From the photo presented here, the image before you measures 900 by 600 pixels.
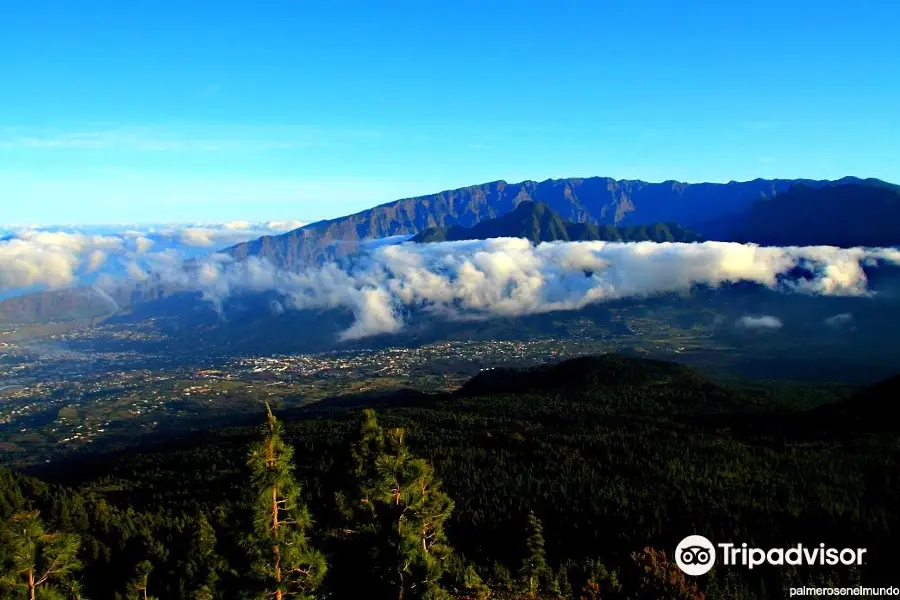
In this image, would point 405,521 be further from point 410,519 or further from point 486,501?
point 486,501

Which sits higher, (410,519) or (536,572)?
(410,519)

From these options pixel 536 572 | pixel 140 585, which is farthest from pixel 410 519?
pixel 536 572

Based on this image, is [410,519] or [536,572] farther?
[536,572]

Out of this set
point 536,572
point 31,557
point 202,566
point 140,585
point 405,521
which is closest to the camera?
point 31,557

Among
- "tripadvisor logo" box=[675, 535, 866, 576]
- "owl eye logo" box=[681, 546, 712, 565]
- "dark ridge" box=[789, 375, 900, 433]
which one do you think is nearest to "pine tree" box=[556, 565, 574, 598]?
"tripadvisor logo" box=[675, 535, 866, 576]

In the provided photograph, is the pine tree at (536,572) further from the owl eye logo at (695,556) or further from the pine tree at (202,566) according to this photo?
the pine tree at (202,566)
